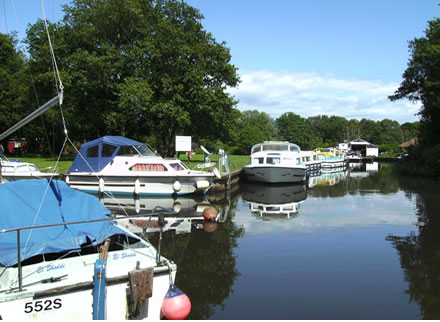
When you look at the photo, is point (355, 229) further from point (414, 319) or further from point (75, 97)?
point (75, 97)

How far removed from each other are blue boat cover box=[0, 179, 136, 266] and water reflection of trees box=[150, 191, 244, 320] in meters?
2.19

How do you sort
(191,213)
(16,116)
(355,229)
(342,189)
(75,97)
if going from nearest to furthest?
(355,229) < (191,213) < (342,189) < (75,97) < (16,116)

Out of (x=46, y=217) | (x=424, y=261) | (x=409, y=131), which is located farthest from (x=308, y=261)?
(x=409, y=131)

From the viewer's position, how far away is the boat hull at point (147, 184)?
67.8 feet

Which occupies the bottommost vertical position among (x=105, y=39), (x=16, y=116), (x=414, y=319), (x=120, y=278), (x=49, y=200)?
(x=414, y=319)

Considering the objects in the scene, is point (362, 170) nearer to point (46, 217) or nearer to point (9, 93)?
point (9, 93)

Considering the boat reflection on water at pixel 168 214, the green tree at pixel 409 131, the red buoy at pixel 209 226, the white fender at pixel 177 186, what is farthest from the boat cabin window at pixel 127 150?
the green tree at pixel 409 131

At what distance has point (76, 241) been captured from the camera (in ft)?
22.3

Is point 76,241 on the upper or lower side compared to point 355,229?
upper

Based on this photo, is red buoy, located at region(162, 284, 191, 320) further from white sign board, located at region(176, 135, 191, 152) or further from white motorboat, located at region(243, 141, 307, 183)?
white motorboat, located at region(243, 141, 307, 183)

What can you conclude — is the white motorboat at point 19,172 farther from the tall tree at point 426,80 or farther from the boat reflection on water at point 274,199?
the tall tree at point 426,80

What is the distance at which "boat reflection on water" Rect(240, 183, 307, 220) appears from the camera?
17.6 m

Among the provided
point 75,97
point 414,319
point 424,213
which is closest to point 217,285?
point 414,319

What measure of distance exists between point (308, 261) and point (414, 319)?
140 inches
